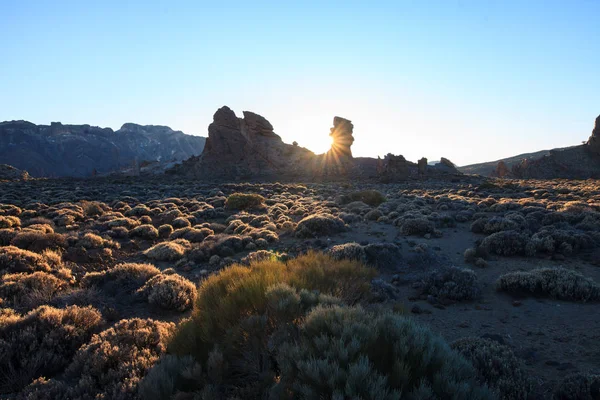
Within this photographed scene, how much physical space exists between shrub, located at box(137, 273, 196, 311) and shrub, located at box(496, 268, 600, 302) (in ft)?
23.0

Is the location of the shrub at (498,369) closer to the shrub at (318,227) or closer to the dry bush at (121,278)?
the dry bush at (121,278)

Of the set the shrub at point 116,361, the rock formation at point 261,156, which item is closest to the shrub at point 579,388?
the shrub at point 116,361

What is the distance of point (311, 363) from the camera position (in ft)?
9.57

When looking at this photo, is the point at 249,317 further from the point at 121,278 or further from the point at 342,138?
the point at 342,138

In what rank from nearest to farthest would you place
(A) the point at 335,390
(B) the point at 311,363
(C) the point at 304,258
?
(A) the point at 335,390 < (B) the point at 311,363 < (C) the point at 304,258

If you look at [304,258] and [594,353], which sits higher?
[304,258]

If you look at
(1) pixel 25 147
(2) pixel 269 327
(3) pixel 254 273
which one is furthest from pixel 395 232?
(1) pixel 25 147

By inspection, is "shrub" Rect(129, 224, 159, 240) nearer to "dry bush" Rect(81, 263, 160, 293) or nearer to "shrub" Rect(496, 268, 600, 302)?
"dry bush" Rect(81, 263, 160, 293)

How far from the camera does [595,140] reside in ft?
203

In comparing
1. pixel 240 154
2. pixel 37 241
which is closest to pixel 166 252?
pixel 37 241

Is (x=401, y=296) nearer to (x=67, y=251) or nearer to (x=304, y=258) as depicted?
(x=304, y=258)

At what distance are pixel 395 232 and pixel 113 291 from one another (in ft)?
35.7

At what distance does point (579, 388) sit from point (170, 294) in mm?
6701

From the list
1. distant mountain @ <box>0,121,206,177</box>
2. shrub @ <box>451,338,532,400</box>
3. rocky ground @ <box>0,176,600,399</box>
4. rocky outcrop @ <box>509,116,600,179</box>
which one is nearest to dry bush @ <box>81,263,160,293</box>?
rocky ground @ <box>0,176,600,399</box>
